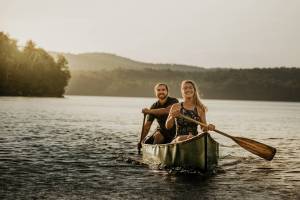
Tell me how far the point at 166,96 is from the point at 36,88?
100 metres

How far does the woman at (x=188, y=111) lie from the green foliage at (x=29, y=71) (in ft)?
305

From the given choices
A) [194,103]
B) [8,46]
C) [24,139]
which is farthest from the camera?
[8,46]

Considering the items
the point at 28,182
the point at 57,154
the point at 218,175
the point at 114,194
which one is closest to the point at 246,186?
the point at 218,175

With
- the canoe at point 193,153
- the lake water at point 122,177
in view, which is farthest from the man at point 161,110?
the canoe at point 193,153

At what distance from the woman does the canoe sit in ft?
1.06

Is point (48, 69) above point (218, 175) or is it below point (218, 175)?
above

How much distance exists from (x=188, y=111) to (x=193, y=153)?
1.23 metres

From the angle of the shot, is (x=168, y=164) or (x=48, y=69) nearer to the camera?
(x=168, y=164)

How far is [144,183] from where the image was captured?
43.1 feet

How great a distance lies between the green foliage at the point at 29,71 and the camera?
104 m

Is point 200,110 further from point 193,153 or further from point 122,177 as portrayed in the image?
point 122,177

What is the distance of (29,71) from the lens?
106750 millimetres

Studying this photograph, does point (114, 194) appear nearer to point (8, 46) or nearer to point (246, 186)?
point (246, 186)

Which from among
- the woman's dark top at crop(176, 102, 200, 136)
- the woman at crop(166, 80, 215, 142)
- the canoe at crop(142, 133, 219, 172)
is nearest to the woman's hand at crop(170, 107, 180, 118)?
the woman at crop(166, 80, 215, 142)
